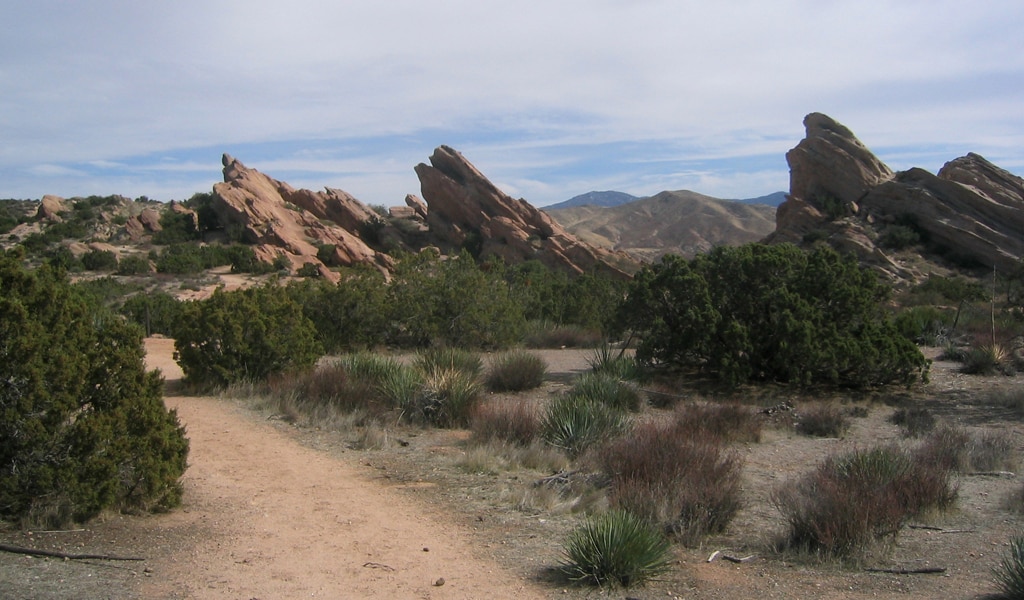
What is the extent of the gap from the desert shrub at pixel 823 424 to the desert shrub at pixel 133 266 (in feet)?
126

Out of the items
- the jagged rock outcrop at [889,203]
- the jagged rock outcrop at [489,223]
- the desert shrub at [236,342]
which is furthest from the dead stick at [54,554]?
the jagged rock outcrop at [489,223]

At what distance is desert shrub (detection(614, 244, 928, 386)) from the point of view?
671 inches

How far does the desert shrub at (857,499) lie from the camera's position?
7.10m

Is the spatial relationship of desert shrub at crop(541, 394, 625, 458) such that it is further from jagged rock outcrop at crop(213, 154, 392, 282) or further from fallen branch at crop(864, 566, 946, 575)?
jagged rock outcrop at crop(213, 154, 392, 282)

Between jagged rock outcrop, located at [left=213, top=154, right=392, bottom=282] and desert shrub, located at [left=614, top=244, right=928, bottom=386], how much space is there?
91.6 feet

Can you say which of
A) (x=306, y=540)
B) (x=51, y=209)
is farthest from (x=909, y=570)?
(x=51, y=209)

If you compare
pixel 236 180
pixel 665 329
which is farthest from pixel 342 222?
pixel 665 329

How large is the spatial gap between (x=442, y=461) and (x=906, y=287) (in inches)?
1622

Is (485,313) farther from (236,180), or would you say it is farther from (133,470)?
(236,180)

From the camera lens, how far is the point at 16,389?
6824mm

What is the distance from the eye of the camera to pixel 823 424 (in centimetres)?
1391

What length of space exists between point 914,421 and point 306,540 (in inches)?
415

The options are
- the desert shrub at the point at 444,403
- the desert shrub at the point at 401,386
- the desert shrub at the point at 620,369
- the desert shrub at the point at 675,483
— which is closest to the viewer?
the desert shrub at the point at 675,483

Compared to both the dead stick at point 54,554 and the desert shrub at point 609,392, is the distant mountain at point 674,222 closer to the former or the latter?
the desert shrub at point 609,392
